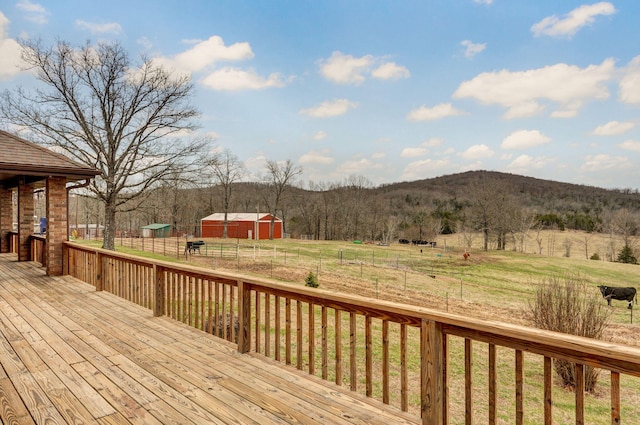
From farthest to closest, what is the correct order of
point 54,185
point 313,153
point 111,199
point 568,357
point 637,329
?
point 313,153
point 111,199
point 637,329
point 54,185
point 568,357

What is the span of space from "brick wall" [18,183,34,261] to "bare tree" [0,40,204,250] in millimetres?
5905

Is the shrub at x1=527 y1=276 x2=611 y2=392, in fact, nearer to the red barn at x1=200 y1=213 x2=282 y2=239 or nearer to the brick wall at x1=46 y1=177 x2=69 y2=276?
the brick wall at x1=46 y1=177 x2=69 y2=276

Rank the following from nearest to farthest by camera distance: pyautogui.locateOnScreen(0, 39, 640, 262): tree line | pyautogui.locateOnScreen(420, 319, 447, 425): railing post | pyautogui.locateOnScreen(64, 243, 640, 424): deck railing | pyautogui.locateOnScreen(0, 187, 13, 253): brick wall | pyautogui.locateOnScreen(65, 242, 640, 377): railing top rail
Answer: pyautogui.locateOnScreen(65, 242, 640, 377): railing top rail → pyautogui.locateOnScreen(64, 243, 640, 424): deck railing → pyautogui.locateOnScreen(420, 319, 447, 425): railing post → pyautogui.locateOnScreen(0, 187, 13, 253): brick wall → pyautogui.locateOnScreen(0, 39, 640, 262): tree line

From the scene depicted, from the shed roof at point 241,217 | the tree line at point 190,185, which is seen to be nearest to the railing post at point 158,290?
the tree line at point 190,185

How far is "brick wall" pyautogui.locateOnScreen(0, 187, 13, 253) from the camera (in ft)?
35.3

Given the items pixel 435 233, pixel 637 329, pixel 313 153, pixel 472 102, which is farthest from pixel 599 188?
pixel 637 329

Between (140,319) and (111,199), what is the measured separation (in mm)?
13819

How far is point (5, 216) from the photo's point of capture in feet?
37.1

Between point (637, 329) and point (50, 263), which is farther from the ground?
point (50, 263)

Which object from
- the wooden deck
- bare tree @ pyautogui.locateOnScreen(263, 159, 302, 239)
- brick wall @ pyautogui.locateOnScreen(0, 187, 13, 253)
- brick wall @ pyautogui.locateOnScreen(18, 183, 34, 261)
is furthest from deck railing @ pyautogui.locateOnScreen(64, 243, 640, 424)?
bare tree @ pyautogui.locateOnScreen(263, 159, 302, 239)

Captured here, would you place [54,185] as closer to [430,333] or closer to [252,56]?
[430,333]

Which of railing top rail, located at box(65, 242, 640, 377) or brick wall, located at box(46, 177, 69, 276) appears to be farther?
brick wall, located at box(46, 177, 69, 276)

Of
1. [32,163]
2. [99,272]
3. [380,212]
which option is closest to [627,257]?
[380,212]

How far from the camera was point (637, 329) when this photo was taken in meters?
11.9
